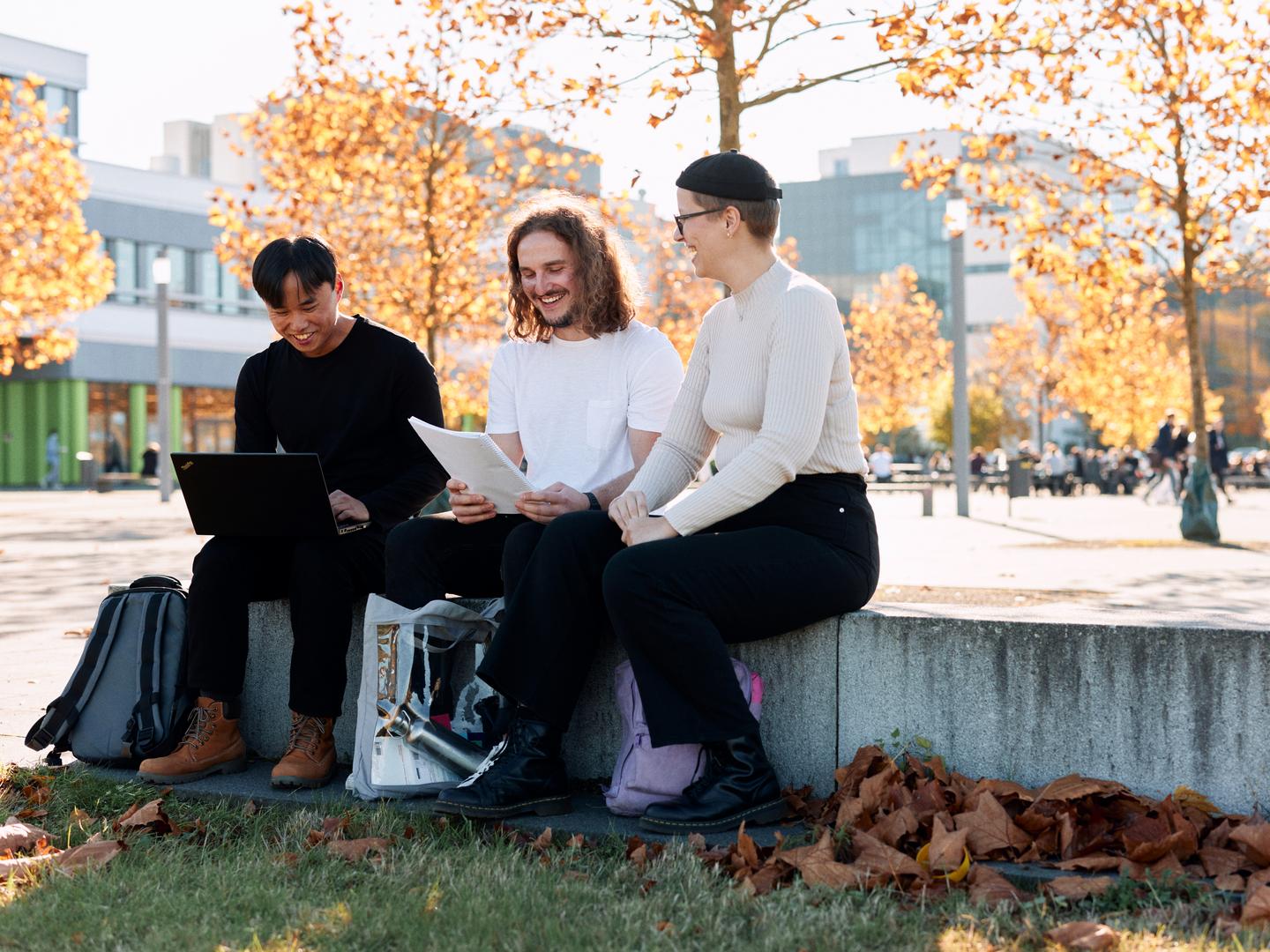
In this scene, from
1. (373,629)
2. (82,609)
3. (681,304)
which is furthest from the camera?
(681,304)

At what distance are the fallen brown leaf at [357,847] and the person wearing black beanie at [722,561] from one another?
Result: 225 mm

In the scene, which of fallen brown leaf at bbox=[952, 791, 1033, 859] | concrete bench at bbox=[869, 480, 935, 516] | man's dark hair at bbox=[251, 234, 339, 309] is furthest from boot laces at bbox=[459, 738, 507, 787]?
concrete bench at bbox=[869, 480, 935, 516]

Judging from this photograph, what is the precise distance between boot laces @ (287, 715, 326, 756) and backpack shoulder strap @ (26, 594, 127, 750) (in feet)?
2.78

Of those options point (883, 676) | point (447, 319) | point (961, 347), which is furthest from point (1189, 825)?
point (961, 347)

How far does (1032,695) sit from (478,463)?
1.74 m

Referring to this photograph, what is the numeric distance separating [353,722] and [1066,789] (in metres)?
2.46

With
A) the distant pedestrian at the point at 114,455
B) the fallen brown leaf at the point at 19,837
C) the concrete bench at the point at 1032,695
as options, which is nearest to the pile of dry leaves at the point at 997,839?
the concrete bench at the point at 1032,695

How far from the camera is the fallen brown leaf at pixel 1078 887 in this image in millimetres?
3434

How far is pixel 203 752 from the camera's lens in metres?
4.93

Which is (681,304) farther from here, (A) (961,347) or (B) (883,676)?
(B) (883,676)

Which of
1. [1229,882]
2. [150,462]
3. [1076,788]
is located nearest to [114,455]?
[150,462]

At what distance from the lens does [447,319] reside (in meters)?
18.3

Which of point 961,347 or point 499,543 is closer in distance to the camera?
point 499,543

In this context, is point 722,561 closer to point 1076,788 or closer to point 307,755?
point 1076,788
